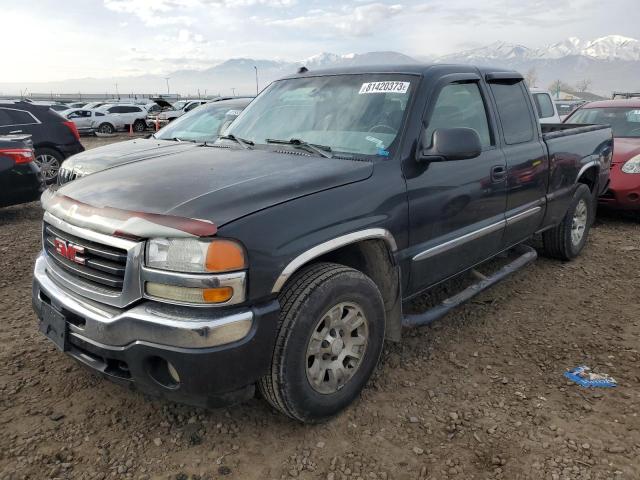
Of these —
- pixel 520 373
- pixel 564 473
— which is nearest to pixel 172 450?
pixel 564 473

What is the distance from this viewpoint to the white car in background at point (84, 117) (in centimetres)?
2664

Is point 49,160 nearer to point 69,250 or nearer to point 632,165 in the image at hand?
point 69,250

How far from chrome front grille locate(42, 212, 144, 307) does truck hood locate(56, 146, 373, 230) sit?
16cm

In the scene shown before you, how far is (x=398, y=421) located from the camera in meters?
Result: 2.69

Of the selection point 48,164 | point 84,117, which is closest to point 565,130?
point 48,164

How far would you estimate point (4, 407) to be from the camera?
9.04 feet

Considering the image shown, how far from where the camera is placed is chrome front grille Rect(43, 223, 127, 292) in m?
2.20

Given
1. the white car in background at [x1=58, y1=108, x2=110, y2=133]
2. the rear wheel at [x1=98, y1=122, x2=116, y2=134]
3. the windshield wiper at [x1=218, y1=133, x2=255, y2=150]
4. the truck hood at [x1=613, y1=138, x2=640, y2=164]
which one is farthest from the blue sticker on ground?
the rear wheel at [x1=98, y1=122, x2=116, y2=134]

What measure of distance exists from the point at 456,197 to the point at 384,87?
0.83m

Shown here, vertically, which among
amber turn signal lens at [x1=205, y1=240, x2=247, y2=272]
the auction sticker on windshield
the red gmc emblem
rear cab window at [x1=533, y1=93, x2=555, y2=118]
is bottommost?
the red gmc emblem

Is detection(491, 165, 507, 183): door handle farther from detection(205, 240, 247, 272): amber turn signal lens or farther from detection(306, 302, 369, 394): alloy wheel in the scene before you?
detection(205, 240, 247, 272): amber turn signal lens

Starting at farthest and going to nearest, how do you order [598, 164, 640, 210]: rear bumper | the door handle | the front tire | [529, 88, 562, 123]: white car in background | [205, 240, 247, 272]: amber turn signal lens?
[529, 88, 562, 123]: white car in background
[598, 164, 640, 210]: rear bumper
the door handle
the front tire
[205, 240, 247, 272]: amber turn signal lens

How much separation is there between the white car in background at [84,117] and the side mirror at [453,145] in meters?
27.5

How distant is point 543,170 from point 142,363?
349cm
